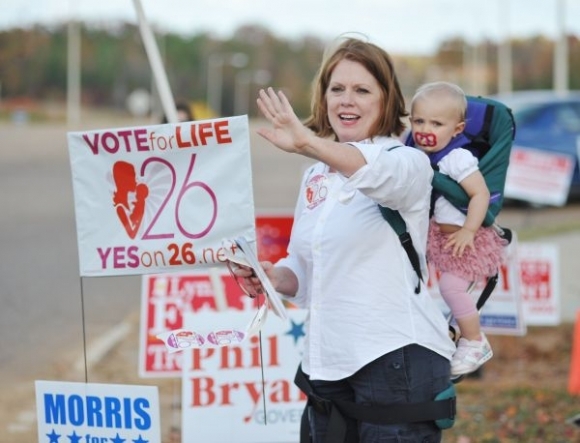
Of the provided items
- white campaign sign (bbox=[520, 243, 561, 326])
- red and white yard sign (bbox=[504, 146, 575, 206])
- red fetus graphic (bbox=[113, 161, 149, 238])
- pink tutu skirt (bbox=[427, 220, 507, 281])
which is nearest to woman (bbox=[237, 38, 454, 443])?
pink tutu skirt (bbox=[427, 220, 507, 281])

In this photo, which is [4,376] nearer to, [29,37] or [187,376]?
[187,376]

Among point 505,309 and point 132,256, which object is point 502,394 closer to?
point 505,309

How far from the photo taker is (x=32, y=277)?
39.2ft

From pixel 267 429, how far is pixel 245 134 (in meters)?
2.27

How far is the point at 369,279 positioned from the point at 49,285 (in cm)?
870

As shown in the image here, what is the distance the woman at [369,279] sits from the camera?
329cm

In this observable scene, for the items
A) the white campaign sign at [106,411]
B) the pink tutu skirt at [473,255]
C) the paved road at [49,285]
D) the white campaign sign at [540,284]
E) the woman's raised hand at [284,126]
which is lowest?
the paved road at [49,285]

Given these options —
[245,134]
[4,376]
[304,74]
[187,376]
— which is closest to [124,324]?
[4,376]

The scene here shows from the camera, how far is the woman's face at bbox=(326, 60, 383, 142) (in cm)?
342

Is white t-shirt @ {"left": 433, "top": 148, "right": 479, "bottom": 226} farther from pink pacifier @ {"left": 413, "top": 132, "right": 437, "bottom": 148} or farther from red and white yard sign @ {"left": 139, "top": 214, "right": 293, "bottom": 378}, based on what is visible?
red and white yard sign @ {"left": 139, "top": 214, "right": 293, "bottom": 378}

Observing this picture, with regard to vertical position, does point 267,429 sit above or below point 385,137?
below

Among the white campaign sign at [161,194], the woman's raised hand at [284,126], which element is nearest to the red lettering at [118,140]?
the white campaign sign at [161,194]

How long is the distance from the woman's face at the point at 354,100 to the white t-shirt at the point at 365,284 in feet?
0.26

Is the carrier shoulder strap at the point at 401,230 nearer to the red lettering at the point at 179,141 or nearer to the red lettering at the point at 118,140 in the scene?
the red lettering at the point at 179,141
